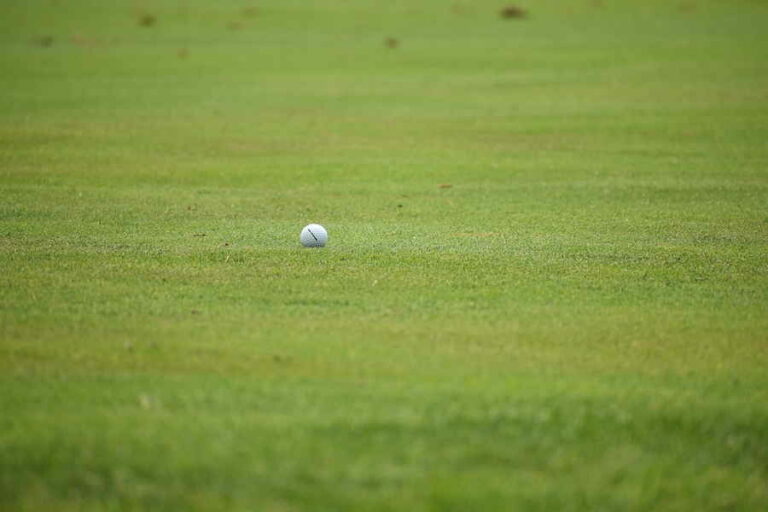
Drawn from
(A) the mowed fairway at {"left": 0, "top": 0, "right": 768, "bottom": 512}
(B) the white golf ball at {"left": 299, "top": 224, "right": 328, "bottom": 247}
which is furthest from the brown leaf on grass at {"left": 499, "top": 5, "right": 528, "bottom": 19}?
(B) the white golf ball at {"left": 299, "top": 224, "right": 328, "bottom": 247}

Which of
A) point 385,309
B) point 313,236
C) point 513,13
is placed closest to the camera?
point 385,309

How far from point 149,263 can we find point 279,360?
3.74 meters

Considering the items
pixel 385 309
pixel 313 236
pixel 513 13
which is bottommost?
pixel 513 13

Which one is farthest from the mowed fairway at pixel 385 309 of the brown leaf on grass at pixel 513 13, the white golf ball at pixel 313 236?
the brown leaf on grass at pixel 513 13

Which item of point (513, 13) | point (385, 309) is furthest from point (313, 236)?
point (513, 13)

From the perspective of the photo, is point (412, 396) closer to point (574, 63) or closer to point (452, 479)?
point (452, 479)

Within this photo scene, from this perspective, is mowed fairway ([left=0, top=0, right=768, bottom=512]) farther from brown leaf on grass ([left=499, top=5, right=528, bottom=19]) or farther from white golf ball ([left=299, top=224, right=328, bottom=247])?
brown leaf on grass ([left=499, top=5, right=528, bottom=19])

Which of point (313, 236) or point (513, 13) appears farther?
point (513, 13)

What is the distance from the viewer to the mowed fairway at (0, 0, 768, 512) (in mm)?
6273

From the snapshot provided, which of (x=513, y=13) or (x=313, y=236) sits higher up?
→ (x=313, y=236)

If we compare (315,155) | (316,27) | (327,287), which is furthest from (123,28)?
(327,287)

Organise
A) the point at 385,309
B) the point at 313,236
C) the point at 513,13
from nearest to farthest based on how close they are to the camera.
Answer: the point at 385,309 → the point at 313,236 → the point at 513,13

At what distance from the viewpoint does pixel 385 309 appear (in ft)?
31.0

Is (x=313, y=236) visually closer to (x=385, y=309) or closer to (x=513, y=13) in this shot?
(x=385, y=309)
